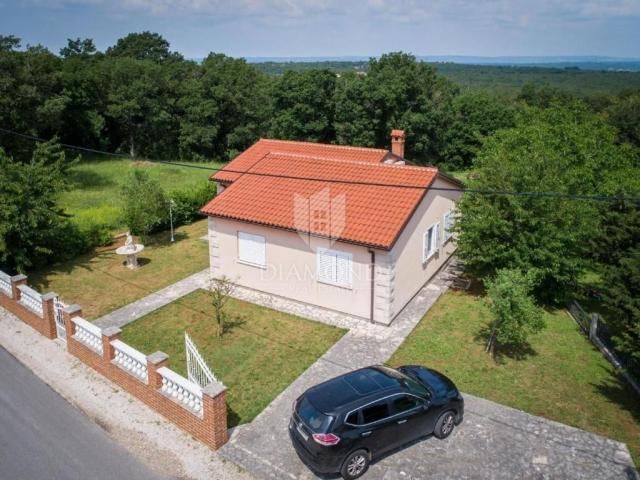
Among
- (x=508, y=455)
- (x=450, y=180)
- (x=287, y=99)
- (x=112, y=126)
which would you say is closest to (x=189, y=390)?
(x=508, y=455)

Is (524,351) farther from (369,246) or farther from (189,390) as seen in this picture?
(189,390)

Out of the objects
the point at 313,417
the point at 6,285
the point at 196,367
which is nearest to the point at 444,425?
the point at 313,417

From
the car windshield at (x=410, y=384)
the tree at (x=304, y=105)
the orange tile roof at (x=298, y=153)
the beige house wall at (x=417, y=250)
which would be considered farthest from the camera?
the tree at (x=304, y=105)

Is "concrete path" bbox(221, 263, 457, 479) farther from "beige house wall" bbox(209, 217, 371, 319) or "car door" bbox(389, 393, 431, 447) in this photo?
"car door" bbox(389, 393, 431, 447)

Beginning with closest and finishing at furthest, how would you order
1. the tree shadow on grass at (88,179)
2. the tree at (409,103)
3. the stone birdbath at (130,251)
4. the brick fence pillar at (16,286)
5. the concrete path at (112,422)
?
the concrete path at (112,422) < the brick fence pillar at (16,286) < the stone birdbath at (130,251) < the tree shadow on grass at (88,179) < the tree at (409,103)

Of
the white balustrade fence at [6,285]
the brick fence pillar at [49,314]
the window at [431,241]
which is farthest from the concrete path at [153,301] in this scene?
the window at [431,241]

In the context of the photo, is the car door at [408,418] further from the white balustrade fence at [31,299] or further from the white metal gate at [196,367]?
the white balustrade fence at [31,299]
